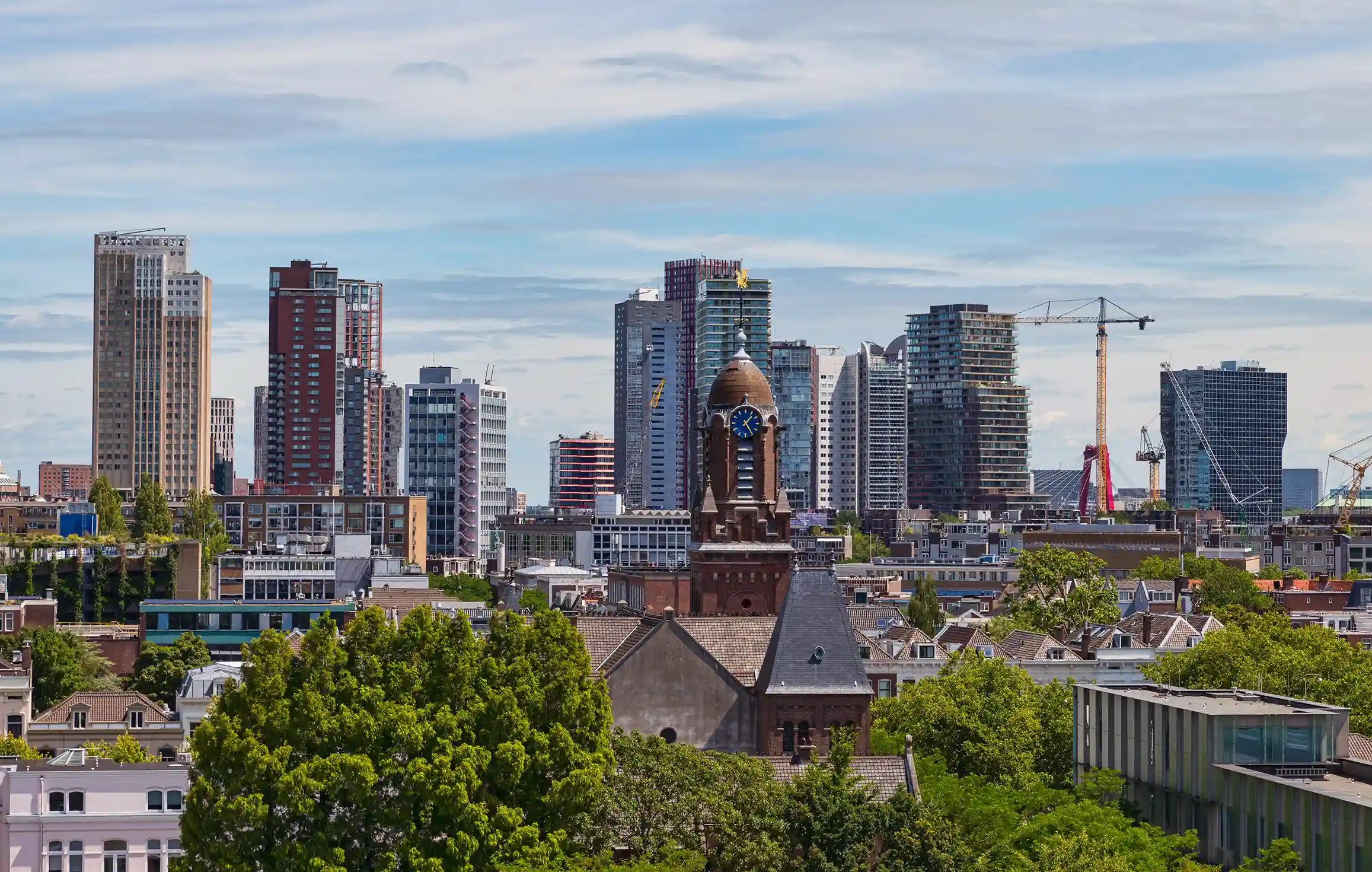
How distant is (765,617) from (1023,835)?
38054 millimetres

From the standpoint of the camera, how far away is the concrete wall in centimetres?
11175

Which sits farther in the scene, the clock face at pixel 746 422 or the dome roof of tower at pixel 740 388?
the dome roof of tower at pixel 740 388

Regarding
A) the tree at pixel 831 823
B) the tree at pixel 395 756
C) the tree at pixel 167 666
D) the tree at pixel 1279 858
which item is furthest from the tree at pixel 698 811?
the tree at pixel 167 666

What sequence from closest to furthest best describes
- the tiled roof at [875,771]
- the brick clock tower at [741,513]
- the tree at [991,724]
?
the tiled roof at [875,771] < the tree at [991,724] < the brick clock tower at [741,513]

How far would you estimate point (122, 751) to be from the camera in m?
124

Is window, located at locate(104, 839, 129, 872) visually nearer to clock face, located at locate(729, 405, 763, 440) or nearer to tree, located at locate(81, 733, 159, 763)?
tree, located at locate(81, 733, 159, 763)

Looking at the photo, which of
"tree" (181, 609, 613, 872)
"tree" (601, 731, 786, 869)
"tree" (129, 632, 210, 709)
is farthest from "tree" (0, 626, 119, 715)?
"tree" (601, 731, 786, 869)

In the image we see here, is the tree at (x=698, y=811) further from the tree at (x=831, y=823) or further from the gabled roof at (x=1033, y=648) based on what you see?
the gabled roof at (x=1033, y=648)

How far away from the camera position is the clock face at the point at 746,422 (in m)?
148

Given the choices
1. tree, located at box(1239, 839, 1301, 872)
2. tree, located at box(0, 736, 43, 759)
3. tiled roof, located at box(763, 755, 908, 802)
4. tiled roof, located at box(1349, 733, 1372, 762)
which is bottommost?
tree, located at box(0, 736, 43, 759)

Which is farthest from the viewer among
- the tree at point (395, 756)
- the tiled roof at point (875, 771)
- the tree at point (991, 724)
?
the tree at point (991, 724)

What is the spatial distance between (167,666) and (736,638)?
206 ft

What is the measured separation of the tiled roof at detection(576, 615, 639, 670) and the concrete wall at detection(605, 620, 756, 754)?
21.3 ft

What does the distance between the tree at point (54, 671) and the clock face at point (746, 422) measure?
157ft
